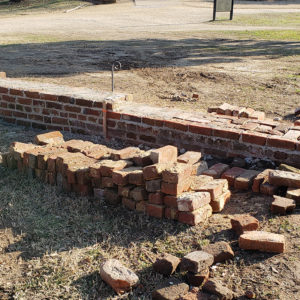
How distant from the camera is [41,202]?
4406 millimetres

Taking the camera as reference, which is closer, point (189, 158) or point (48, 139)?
point (189, 158)

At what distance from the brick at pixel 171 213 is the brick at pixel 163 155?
0.46m

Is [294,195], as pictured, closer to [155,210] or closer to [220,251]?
[220,251]

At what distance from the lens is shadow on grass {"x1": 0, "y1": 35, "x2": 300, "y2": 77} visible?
10922 millimetres

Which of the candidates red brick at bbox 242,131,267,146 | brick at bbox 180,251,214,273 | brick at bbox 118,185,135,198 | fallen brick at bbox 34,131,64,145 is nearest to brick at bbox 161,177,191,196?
brick at bbox 118,185,135,198

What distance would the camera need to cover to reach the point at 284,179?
4.24m

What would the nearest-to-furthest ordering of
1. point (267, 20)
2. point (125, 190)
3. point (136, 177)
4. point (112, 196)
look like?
point (136, 177), point (125, 190), point (112, 196), point (267, 20)

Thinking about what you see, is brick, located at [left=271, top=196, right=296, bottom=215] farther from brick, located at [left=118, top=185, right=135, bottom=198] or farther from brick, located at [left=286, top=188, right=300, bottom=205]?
brick, located at [left=118, top=185, right=135, bottom=198]

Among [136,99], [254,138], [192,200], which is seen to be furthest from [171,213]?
[136,99]

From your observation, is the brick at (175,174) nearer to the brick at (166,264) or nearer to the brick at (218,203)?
the brick at (218,203)

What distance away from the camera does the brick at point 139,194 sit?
4.12m

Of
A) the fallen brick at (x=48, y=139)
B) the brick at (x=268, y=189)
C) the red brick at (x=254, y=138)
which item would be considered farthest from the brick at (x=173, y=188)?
the fallen brick at (x=48, y=139)

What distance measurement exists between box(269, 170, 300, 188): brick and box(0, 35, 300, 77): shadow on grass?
6773 millimetres

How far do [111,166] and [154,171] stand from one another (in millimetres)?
525
